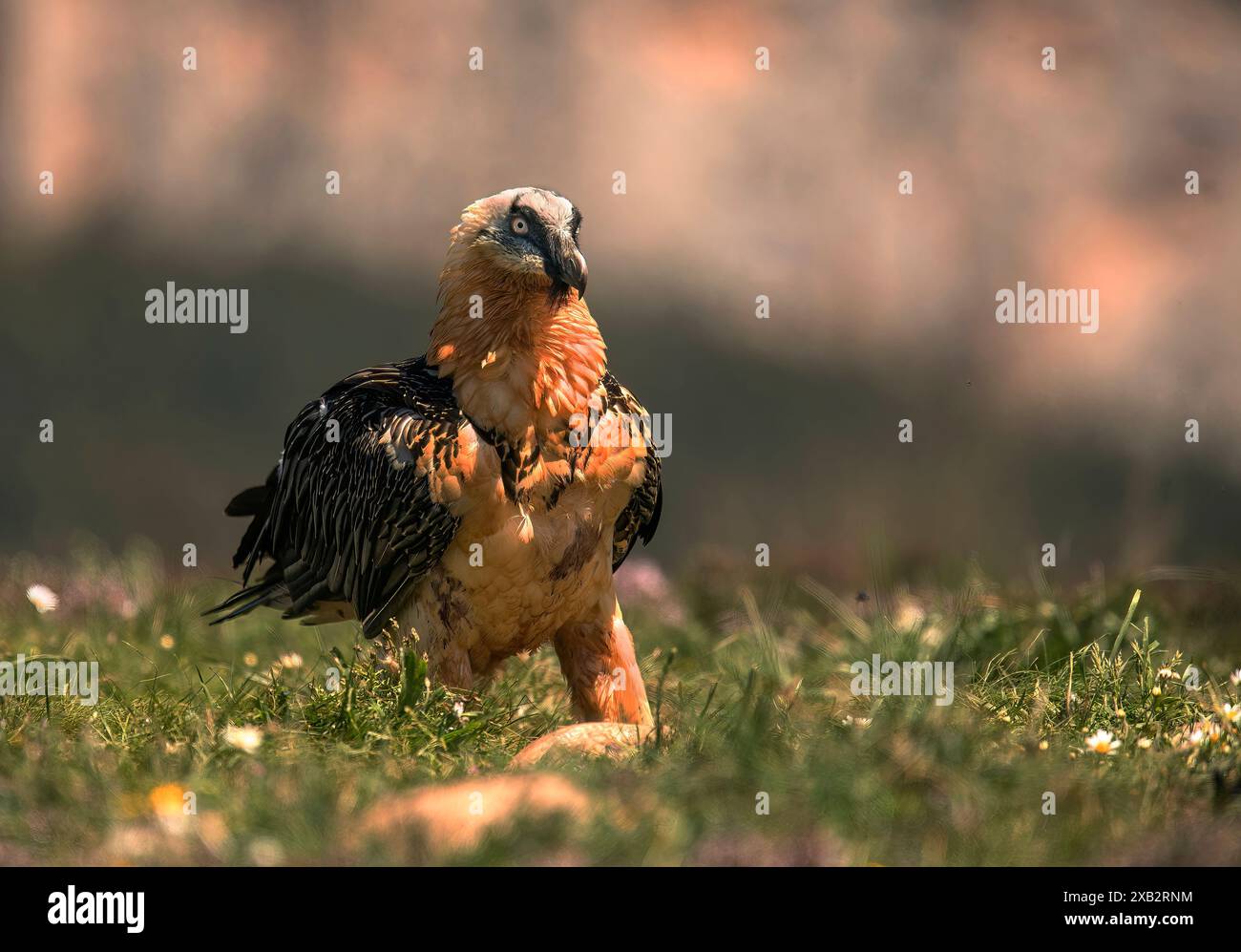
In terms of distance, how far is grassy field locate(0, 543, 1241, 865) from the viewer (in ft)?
13.1

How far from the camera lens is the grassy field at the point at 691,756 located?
3.99 meters

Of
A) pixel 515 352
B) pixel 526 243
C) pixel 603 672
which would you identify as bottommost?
pixel 603 672

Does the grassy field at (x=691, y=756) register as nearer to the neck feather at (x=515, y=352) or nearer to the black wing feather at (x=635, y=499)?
the black wing feather at (x=635, y=499)

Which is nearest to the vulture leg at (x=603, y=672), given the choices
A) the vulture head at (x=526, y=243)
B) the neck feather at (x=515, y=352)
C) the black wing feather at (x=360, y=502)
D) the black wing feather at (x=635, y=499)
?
the black wing feather at (x=635, y=499)

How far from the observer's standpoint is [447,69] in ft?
39.5

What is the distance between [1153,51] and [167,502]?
796 cm

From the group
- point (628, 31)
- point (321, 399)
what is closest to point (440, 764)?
point (321, 399)

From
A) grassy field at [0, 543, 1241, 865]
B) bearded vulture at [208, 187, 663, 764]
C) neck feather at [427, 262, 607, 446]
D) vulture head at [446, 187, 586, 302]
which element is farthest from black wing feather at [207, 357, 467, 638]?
vulture head at [446, 187, 586, 302]

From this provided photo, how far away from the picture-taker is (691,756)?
4.74 meters

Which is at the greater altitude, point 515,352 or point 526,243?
point 526,243

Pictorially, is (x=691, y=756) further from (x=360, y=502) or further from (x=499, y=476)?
(x=360, y=502)

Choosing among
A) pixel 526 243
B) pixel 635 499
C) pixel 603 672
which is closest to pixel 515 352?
pixel 526 243

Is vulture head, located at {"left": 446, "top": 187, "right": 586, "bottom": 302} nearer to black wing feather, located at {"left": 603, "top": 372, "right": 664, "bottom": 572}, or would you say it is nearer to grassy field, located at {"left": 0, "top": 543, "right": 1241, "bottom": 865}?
black wing feather, located at {"left": 603, "top": 372, "right": 664, "bottom": 572}

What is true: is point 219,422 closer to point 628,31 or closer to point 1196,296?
point 628,31
